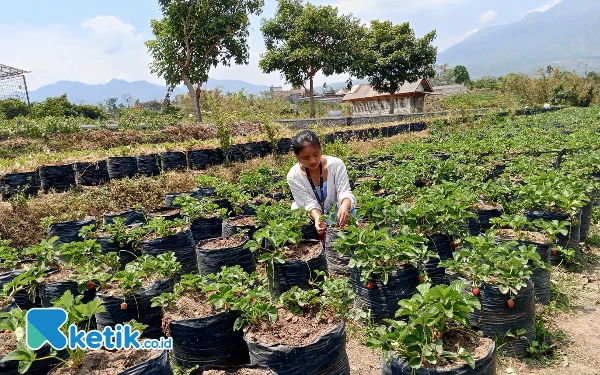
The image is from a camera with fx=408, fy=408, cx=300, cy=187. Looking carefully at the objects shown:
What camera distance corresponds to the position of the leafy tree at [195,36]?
2319 cm

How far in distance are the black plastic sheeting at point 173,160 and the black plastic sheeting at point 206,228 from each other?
4.79 m

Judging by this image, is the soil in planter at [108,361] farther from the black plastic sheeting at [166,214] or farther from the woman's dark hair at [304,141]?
the black plastic sheeting at [166,214]

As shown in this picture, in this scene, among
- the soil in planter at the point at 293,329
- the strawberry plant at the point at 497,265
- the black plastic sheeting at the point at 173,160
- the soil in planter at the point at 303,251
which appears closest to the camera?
the soil in planter at the point at 293,329

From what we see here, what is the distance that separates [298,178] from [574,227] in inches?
129

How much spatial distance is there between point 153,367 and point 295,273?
148 cm

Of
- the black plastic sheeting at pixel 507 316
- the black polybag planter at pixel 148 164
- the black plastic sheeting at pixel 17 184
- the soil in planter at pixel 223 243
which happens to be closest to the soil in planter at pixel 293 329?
the black plastic sheeting at pixel 507 316

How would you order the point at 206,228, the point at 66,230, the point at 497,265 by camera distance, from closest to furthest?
the point at 497,265
the point at 206,228
the point at 66,230

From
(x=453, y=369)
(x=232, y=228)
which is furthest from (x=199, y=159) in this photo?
(x=453, y=369)

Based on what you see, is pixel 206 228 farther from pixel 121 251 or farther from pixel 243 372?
pixel 243 372

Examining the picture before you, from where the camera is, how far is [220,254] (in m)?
4.02

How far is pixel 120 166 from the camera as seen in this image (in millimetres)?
9234

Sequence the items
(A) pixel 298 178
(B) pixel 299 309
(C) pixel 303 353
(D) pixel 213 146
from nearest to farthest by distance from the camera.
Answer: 1. (C) pixel 303 353
2. (B) pixel 299 309
3. (A) pixel 298 178
4. (D) pixel 213 146

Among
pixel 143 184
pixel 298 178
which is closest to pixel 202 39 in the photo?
pixel 143 184

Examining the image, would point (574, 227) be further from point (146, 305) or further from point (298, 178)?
point (146, 305)
